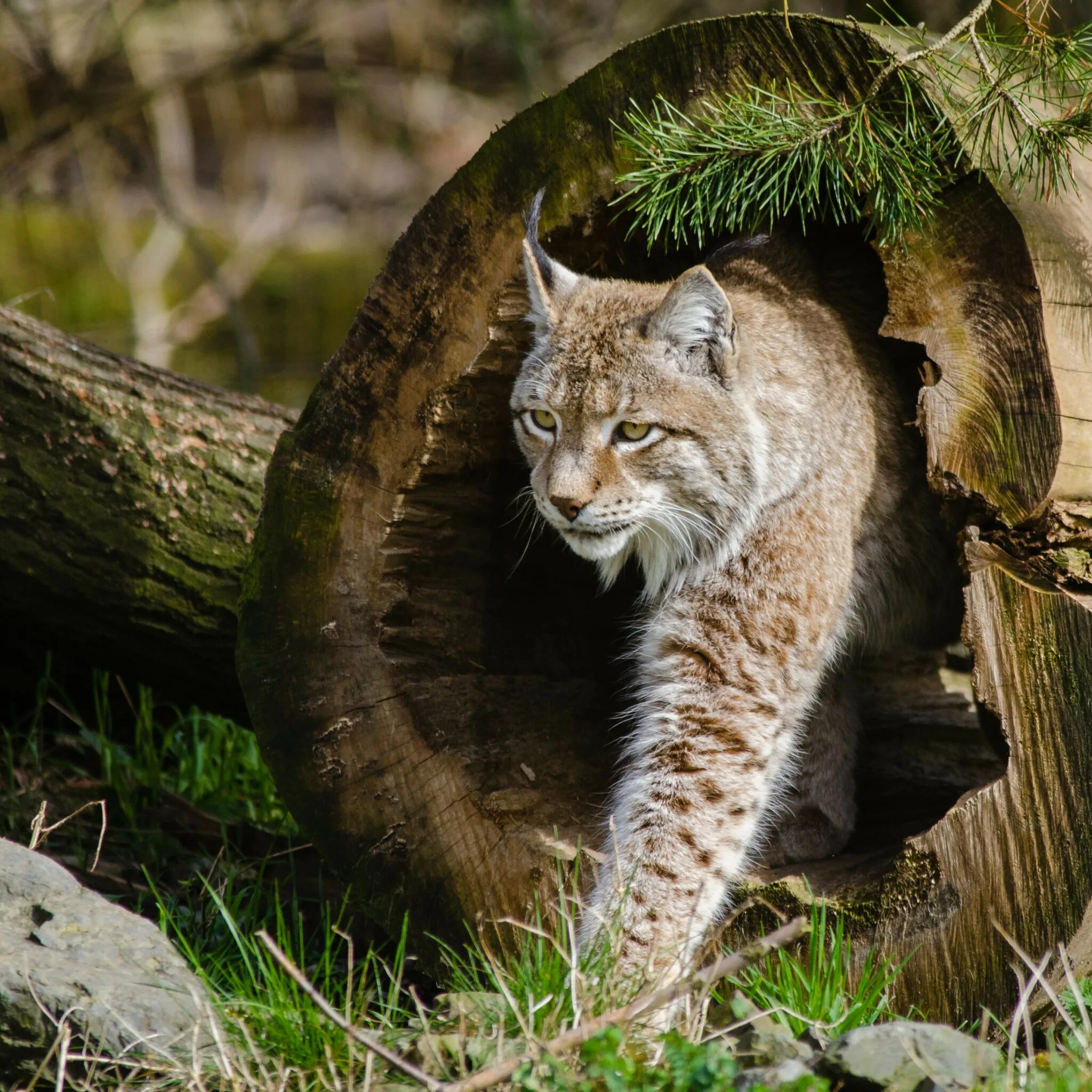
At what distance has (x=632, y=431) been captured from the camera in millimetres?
3256

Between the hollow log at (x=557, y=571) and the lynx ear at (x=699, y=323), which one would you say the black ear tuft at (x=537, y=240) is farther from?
the lynx ear at (x=699, y=323)

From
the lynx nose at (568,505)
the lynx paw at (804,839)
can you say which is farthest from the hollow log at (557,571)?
the lynx nose at (568,505)

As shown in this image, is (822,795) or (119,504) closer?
(822,795)

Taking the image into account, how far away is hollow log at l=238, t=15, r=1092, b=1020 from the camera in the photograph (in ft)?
9.12

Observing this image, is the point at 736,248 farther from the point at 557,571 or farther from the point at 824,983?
the point at 824,983

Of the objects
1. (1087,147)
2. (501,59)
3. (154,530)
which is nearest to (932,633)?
(1087,147)

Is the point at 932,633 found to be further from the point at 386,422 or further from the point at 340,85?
the point at 340,85

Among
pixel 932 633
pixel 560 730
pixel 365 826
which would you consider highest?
pixel 932 633

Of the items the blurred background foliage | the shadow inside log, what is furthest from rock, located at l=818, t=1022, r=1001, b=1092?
the blurred background foliage

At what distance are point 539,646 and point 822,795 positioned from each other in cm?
90

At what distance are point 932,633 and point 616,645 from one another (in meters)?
0.94

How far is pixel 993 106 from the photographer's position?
2859mm

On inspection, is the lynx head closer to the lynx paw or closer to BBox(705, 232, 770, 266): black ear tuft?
BBox(705, 232, 770, 266): black ear tuft

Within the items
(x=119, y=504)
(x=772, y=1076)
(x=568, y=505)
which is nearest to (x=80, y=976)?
(x=772, y=1076)
